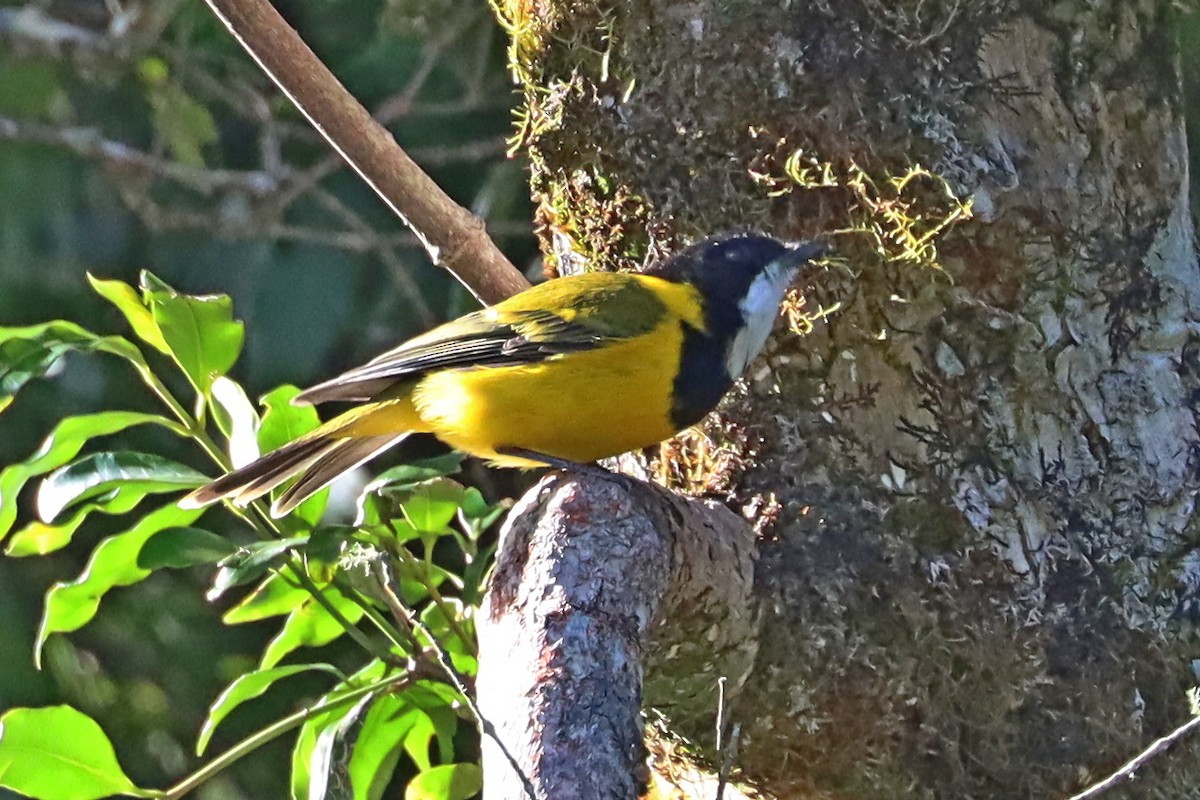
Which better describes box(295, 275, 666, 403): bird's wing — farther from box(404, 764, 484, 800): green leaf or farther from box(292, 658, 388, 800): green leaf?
box(404, 764, 484, 800): green leaf

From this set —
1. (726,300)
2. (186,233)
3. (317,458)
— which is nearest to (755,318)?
(726,300)

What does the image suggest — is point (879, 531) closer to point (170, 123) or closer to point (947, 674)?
point (947, 674)

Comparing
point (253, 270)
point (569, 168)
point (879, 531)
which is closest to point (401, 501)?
point (569, 168)

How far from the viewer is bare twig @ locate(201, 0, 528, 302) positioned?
1.93m

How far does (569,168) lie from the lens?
81.5 inches

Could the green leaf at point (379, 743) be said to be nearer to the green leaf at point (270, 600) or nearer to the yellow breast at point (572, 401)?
the green leaf at point (270, 600)

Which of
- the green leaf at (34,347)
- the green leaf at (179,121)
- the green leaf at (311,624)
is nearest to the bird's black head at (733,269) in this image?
the green leaf at (311,624)

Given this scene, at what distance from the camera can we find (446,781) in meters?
2.10

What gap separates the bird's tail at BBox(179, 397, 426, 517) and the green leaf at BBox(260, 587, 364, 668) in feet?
0.52

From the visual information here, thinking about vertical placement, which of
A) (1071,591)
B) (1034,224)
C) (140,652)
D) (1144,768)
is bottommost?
(140,652)

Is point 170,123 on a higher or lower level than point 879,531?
higher

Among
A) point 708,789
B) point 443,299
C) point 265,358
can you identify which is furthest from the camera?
point 443,299

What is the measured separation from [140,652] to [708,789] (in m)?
1.25

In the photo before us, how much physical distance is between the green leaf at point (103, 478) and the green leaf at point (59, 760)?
0.25m
